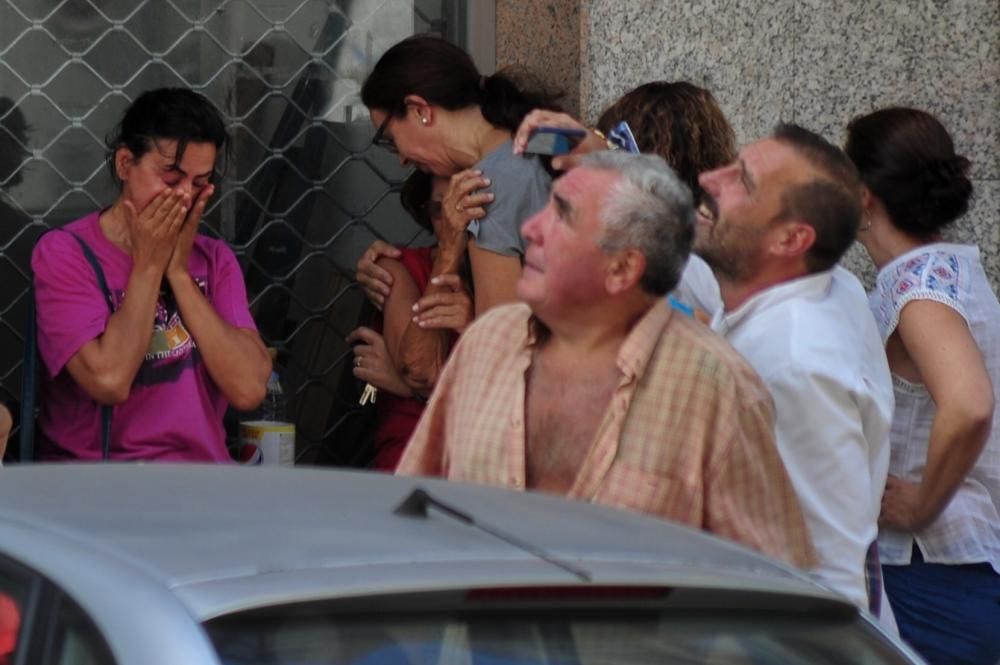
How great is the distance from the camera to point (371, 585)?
2.10 metres

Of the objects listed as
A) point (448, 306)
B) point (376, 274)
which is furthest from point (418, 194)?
point (448, 306)

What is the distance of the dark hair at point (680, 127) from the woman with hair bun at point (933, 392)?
36cm

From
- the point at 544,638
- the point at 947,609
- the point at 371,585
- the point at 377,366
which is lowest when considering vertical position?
the point at 947,609

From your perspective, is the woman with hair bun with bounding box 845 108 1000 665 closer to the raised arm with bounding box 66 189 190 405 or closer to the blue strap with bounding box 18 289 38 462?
the raised arm with bounding box 66 189 190 405

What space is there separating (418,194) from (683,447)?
2121mm

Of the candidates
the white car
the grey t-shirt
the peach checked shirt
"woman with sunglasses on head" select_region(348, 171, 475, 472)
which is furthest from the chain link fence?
the white car

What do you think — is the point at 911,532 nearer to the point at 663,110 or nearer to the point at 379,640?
the point at 663,110

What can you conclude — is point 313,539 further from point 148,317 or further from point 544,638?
point 148,317

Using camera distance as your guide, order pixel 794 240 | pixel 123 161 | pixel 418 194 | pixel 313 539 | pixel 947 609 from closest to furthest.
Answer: pixel 313 539 < pixel 794 240 < pixel 947 609 < pixel 123 161 < pixel 418 194

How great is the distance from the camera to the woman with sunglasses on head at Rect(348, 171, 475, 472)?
193 inches

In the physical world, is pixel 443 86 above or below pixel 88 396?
above

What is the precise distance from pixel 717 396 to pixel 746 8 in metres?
2.98

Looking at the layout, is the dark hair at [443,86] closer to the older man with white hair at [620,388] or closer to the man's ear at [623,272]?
the older man with white hair at [620,388]

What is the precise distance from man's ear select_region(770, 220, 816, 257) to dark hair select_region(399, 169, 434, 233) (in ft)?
5.44
